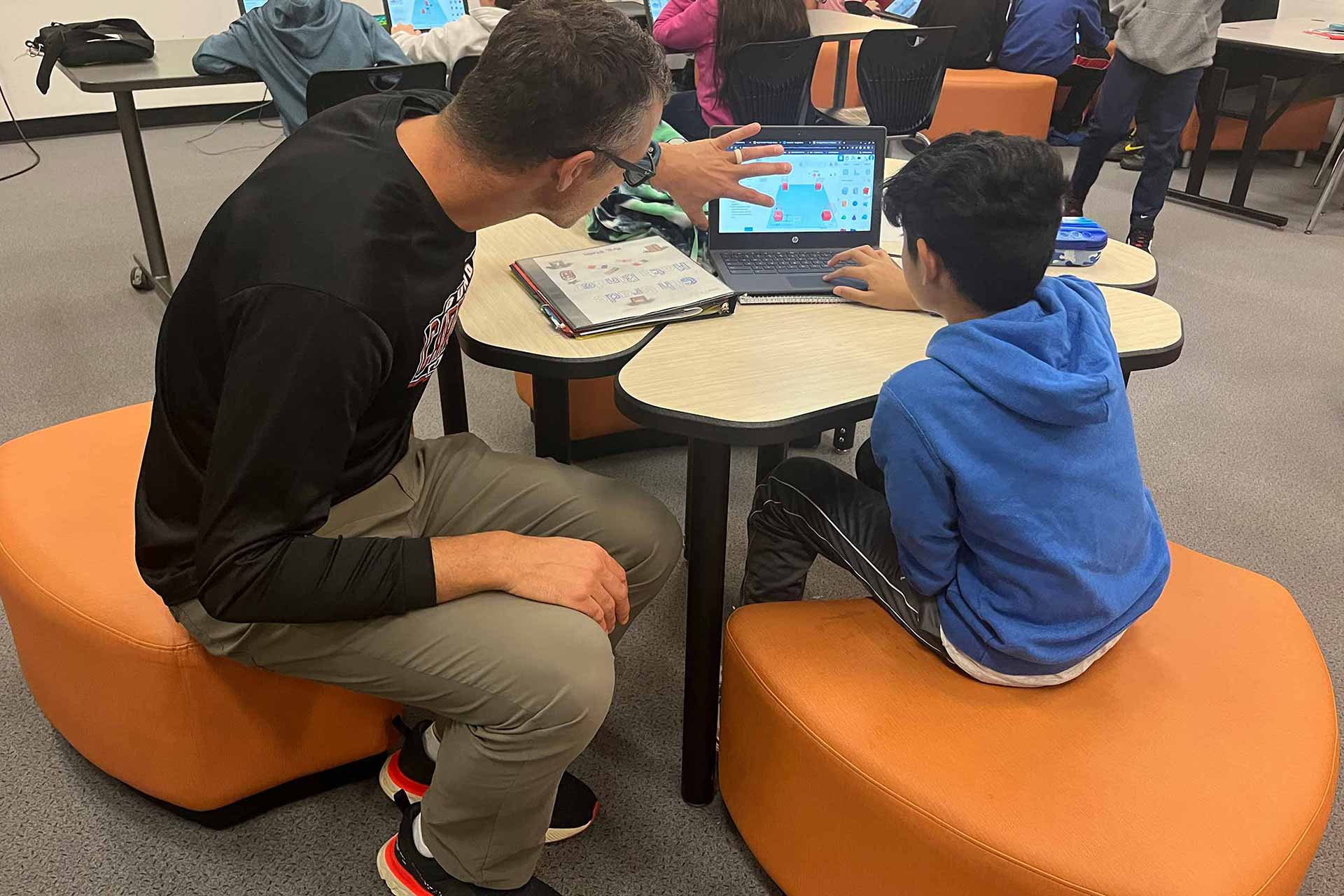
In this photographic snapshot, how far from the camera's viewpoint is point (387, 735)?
1478 mm

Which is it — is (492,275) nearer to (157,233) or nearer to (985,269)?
(985,269)

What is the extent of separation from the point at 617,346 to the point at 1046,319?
1.85 feet

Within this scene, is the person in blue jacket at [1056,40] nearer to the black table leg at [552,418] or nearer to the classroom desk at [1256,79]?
the classroom desk at [1256,79]

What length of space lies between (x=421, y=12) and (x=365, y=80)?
1736 millimetres

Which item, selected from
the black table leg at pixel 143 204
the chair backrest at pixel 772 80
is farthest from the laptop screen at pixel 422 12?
the chair backrest at pixel 772 80

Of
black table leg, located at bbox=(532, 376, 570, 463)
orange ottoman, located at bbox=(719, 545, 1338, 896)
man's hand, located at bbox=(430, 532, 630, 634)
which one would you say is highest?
man's hand, located at bbox=(430, 532, 630, 634)

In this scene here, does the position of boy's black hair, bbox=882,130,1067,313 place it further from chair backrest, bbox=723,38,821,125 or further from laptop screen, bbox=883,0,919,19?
laptop screen, bbox=883,0,919,19

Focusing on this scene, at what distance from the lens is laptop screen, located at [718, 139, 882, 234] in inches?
65.7

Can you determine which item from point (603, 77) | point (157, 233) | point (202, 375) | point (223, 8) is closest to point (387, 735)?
point (202, 375)

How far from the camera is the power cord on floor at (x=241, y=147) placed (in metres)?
4.88

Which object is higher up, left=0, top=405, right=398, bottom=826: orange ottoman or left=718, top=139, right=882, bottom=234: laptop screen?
left=718, top=139, right=882, bottom=234: laptop screen

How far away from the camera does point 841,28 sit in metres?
3.73

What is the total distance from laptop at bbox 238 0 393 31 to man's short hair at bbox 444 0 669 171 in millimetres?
2661

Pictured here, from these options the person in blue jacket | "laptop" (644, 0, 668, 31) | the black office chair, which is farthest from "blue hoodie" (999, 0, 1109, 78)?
"laptop" (644, 0, 668, 31)
